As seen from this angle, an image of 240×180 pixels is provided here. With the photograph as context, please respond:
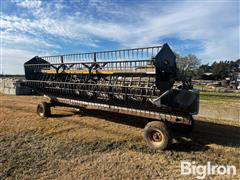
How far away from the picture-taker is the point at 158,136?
17.0ft

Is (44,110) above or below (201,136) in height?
above

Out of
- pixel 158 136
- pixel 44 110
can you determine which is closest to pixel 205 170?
pixel 158 136

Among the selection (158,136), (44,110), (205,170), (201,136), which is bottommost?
(205,170)

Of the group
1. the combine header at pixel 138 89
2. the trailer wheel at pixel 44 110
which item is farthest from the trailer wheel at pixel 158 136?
the trailer wheel at pixel 44 110

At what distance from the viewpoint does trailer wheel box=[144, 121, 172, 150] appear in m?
4.91

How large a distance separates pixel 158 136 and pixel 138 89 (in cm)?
142

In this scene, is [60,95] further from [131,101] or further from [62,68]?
[131,101]

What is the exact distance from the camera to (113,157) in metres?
4.59

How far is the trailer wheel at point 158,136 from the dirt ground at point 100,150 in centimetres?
19

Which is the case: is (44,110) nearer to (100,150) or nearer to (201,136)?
(100,150)

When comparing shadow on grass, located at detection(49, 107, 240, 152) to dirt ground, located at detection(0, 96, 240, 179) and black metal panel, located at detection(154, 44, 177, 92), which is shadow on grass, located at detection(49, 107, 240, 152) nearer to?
Result: dirt ground, located at detection(0, 96, 240, 179)

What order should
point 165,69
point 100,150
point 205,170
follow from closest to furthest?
1. point 205,170
2. point 100,150
3. point 165,69

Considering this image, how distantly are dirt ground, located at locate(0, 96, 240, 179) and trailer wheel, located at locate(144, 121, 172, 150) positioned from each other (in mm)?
188

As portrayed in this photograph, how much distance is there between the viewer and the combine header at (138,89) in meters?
5.17
